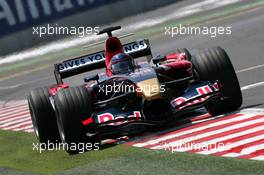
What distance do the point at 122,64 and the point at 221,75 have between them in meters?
1.92

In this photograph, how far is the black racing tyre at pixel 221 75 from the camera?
13.1 m

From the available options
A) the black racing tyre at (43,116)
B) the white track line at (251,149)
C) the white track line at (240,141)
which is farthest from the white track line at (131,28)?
the white track line at (251,149)

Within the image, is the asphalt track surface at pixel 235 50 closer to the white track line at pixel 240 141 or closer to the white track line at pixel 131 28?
the white track line at pixel 240 141

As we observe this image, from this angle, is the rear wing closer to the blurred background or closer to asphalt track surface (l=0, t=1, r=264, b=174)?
asphalt track surface (l=0, t=1, r=264, b=174)

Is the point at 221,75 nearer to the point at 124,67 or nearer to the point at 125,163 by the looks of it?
the point at 124,67

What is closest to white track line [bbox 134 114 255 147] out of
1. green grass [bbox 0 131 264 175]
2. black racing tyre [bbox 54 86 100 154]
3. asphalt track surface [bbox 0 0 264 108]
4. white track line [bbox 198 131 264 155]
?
green grass [bbox 0 131 264 175]

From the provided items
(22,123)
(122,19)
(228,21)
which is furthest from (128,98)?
(122,19)

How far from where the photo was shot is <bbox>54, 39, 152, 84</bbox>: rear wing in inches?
598

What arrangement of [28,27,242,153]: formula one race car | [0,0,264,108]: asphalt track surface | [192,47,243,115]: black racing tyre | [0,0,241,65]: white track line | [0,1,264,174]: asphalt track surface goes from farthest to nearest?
1. [0,0,241,65]: white track line
2. [0,0,264,108]: asphalt track surface
3. [0,1,264,174]: asphalt track surface
4. [192,47,243,115]: black racing tyre
5. [28,27,242,153]: formula one race car

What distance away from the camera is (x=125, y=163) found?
35.5 ft

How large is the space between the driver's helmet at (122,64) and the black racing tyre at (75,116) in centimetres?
170

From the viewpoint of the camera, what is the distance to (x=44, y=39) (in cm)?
3488

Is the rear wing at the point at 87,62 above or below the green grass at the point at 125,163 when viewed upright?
above

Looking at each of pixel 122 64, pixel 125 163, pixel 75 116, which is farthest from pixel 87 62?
pixel 125 163
